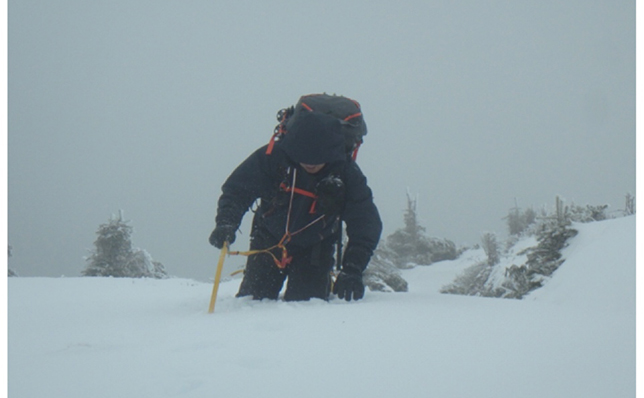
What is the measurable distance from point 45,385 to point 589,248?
9567 mm

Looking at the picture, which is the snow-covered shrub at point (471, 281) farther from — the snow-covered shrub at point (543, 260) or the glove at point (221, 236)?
the glove at point (221, 236)

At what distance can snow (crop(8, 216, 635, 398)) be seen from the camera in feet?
6.56

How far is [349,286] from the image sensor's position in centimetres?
428

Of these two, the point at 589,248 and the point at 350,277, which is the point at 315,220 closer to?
the point at 350,277

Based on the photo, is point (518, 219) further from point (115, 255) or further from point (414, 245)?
point (115, 255)

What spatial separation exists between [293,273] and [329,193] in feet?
3.14

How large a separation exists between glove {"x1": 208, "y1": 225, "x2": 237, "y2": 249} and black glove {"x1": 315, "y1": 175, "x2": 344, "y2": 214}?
83cm

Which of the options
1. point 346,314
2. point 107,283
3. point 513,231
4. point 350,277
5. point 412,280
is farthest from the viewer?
point 513,231

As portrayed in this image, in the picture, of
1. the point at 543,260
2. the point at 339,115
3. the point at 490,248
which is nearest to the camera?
the point at 339,115

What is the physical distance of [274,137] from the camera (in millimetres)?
4727

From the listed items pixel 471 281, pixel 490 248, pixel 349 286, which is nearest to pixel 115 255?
pixel 471 281

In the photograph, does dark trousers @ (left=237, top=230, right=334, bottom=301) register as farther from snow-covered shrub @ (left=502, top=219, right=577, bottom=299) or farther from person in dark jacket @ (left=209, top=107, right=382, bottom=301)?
snow-covered shrub @ (left=502, top=219, right=577, bottom=299)

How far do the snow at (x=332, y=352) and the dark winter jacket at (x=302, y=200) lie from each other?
72cm

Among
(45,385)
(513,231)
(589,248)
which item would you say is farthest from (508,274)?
(513,231)
